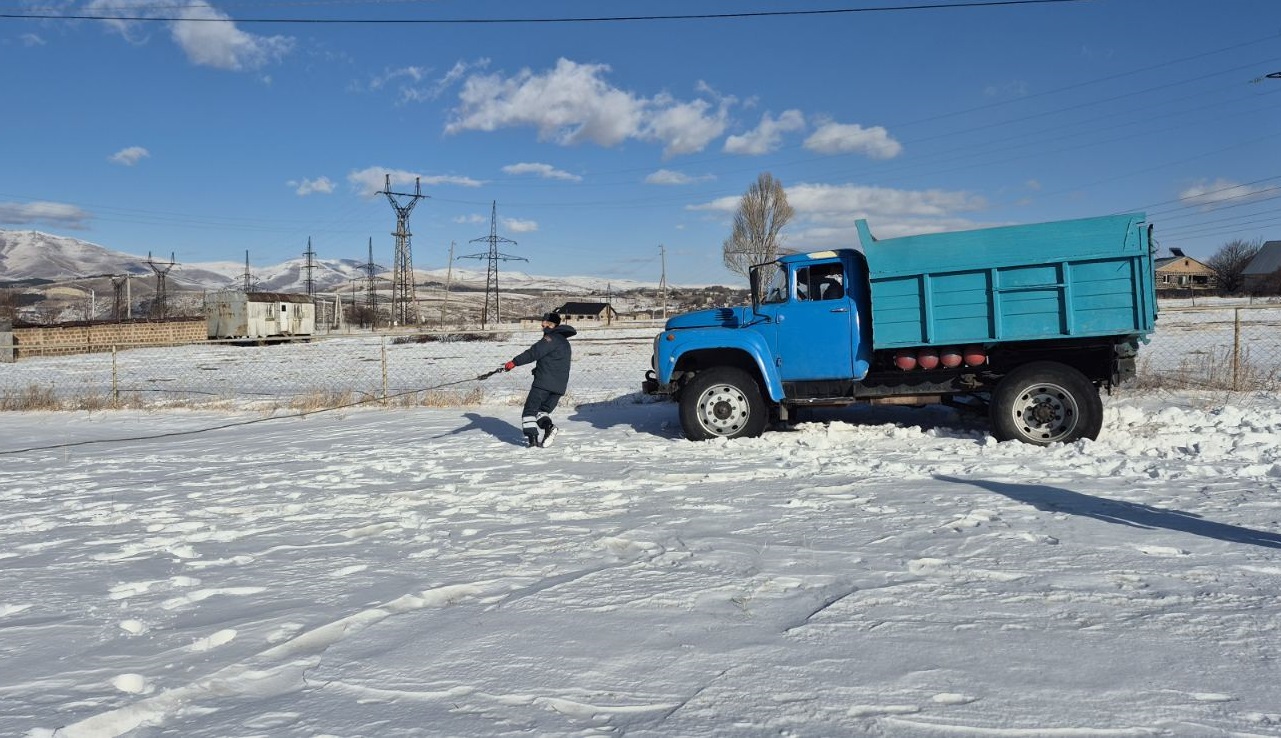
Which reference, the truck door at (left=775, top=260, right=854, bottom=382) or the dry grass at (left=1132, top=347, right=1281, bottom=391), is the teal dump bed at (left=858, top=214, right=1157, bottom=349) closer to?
the truck door at (left=775, top=260, right=854, bottom=382)

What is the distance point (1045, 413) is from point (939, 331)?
1370 mm

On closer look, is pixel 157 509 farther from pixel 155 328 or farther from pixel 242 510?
pixel 155 328

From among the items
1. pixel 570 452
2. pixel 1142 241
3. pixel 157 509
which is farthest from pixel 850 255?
pixel 157 509

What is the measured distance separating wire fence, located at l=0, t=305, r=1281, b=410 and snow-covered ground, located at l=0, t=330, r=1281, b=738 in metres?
5.71

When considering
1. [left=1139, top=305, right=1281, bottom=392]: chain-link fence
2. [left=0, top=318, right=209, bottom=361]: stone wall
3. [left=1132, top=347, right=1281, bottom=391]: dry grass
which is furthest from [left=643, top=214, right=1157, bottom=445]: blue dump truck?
[left=0, top=318, right=209, bottom=361]: stone wall

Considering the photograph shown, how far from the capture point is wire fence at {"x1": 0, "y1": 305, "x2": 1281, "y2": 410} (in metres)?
13.9

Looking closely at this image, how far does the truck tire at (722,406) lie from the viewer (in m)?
9.31

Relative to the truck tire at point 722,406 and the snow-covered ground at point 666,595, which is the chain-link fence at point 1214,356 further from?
the truck tire at point 722,406

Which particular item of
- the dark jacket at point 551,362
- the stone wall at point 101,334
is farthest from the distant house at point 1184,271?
the dark jacket at point 551,362

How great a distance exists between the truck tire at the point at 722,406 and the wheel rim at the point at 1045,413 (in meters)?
2.73

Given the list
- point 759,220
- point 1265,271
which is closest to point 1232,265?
point 1265,271

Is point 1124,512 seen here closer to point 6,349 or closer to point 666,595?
point 666,595

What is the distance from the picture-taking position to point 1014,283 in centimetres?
839

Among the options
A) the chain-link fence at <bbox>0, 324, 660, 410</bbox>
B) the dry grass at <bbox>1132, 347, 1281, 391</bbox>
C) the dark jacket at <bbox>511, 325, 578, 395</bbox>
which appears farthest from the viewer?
the chain-link fence at <bbox>0, 324, 660, 410</bbox>
